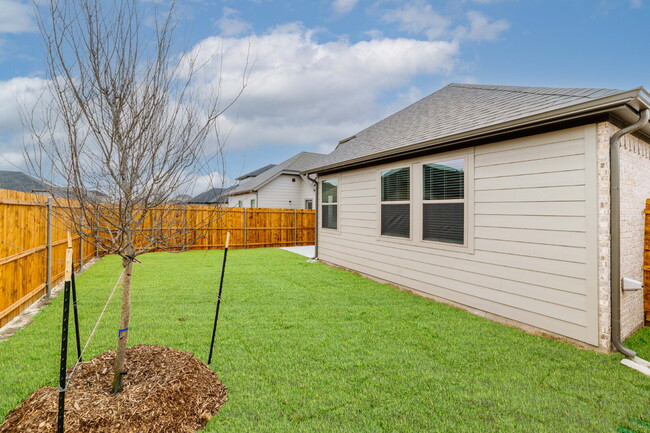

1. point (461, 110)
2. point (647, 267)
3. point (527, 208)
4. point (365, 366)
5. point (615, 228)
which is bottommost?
→ point (365, 366)

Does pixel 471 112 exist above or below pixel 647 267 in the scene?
above

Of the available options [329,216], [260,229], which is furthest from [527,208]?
[260,229]

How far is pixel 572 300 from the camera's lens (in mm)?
3857

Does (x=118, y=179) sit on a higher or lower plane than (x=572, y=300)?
higher

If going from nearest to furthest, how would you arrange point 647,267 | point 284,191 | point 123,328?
point 123,328
point 647,267
point 284,191

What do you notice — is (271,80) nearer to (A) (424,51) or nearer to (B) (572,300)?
(B) (572,300)

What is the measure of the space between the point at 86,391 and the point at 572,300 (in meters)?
4.89

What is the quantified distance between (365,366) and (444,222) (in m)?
3.13

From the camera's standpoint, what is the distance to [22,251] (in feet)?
16.3

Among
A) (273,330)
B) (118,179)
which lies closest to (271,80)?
(118,179)

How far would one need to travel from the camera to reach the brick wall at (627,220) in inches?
142

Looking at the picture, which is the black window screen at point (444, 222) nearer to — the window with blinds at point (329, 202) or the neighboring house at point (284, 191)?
the window with blinds at point (329, 202)

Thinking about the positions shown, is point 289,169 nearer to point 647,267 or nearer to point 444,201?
point 444,201

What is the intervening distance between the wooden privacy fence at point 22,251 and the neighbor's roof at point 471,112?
17.8ft
